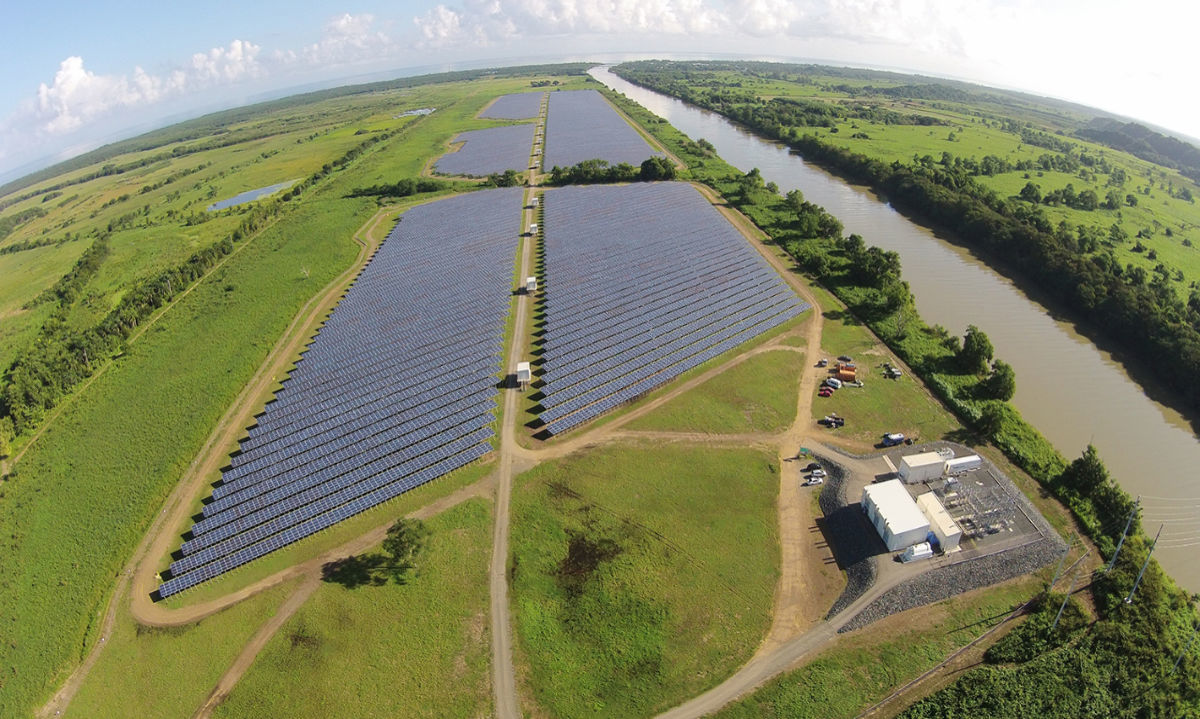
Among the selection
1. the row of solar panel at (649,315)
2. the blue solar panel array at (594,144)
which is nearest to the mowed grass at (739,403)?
the row of solar panel at (649,315)

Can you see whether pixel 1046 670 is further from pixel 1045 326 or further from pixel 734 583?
pixel 1045 326

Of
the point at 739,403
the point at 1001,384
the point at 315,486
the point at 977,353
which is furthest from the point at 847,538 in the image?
the point at 315,486

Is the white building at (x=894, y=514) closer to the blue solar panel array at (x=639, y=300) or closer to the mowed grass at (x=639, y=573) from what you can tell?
the mowed grass at (x=639, y=573)

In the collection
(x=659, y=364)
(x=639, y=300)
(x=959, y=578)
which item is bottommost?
(x=959, y=578)

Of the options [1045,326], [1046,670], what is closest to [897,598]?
[1046,670]

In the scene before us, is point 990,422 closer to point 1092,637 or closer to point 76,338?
point 1092,637

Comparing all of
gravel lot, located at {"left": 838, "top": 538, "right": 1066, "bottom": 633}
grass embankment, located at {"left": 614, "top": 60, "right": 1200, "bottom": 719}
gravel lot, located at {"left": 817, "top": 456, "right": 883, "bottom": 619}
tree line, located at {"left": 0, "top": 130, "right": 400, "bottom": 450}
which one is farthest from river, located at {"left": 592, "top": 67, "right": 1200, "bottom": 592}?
tree line, located at {"left": 0, "top": 130, "right": 400, "bottom": 450}
